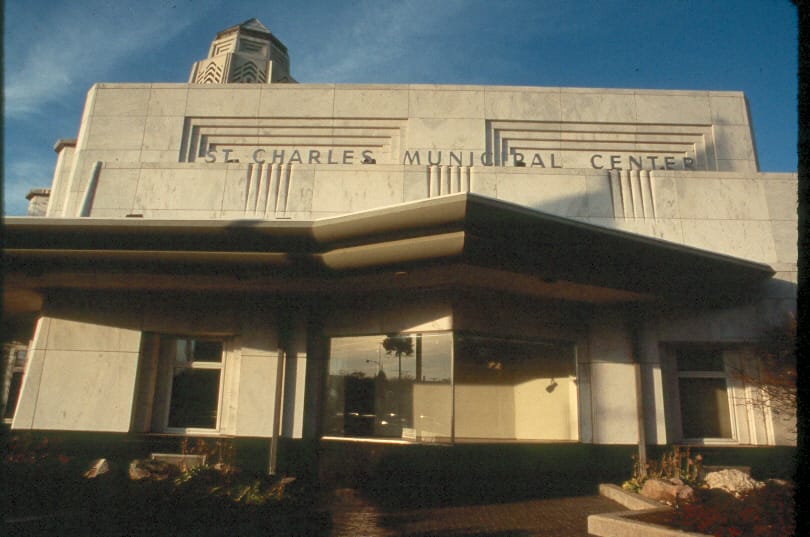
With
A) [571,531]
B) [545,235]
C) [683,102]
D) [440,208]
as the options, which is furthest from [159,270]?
[683,102]

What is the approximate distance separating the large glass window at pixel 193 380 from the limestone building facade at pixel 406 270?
0.05m

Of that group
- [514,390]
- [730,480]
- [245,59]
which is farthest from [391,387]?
[245,59]

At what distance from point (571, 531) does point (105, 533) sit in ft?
22.2

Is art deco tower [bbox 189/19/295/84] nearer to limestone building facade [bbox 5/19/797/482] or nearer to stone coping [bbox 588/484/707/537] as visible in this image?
limestone building facade [bbox 5/19/797/482]

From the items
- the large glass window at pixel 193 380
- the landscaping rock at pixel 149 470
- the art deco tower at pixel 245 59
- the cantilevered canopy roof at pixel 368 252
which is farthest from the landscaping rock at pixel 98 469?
the art deco tower at pixel 245 59

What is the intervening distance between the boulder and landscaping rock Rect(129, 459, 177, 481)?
28.6 ft

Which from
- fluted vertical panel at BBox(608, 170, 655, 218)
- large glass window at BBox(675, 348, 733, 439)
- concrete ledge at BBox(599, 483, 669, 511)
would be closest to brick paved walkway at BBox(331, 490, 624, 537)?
concrete ledge at BBox(599, 483, 669, 511)

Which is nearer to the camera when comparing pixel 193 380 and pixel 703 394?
pixel 193 380

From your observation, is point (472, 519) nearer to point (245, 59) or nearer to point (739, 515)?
point (739, 515)

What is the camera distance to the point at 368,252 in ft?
32.0

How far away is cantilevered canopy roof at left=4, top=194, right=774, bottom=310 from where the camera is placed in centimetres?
895

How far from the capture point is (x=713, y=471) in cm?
1202

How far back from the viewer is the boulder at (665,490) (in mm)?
9695

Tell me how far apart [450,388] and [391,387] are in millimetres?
1333
